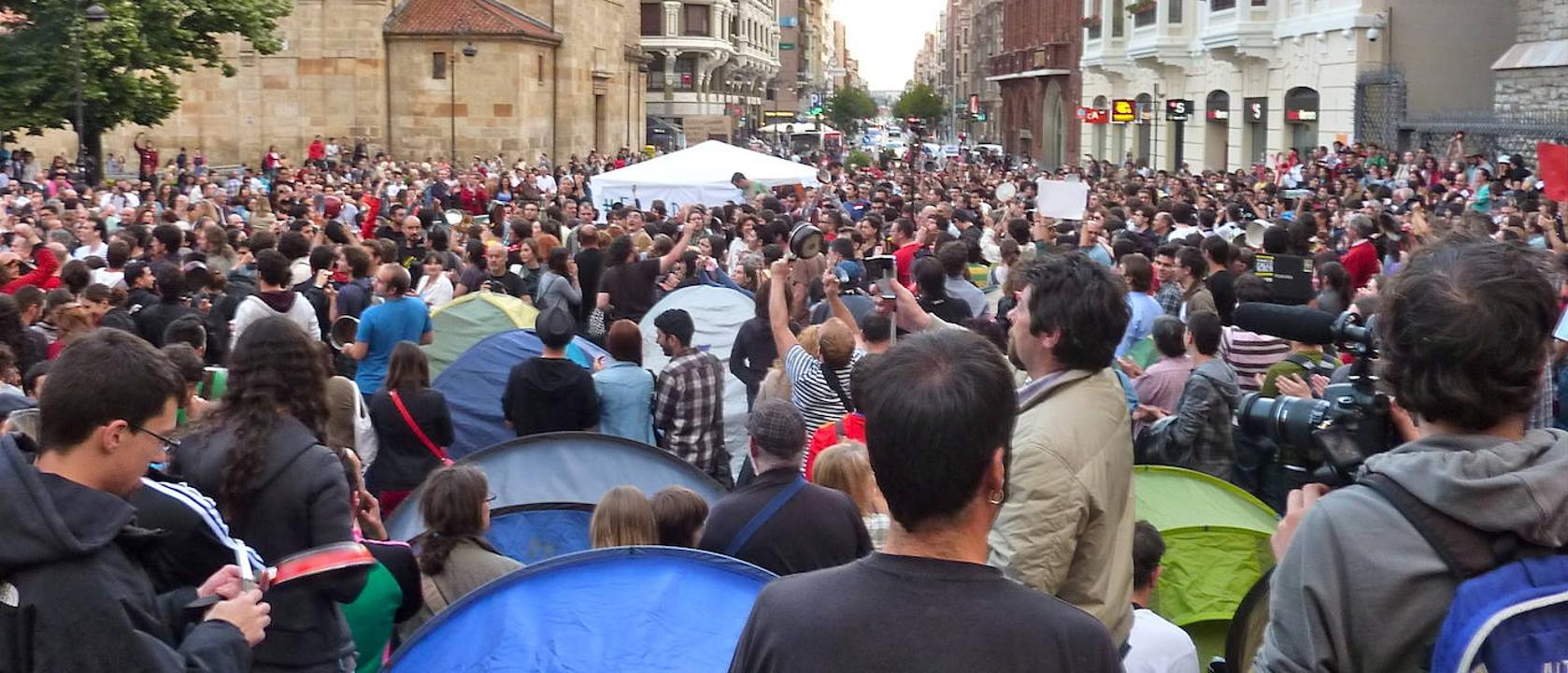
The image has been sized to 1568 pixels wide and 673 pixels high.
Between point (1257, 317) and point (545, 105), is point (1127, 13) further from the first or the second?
point (1257, 317)

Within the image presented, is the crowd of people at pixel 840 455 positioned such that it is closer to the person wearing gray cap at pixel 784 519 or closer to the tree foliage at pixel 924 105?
the person wearing gray cap at pixel 784 519

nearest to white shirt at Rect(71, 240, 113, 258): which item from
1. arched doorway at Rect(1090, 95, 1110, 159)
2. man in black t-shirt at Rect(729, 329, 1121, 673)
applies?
man in black t-shirt at Rect(729, 329, 1121, 673)

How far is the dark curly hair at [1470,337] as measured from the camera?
237 centimetres

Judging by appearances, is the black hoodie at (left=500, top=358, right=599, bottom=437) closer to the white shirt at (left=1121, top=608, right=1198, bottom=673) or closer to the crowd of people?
the crowd of people

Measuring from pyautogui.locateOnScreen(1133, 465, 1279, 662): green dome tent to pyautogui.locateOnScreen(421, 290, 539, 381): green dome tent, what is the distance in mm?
5781

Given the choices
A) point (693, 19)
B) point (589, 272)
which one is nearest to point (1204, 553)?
point (589, 272)

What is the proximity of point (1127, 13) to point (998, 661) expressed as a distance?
146 feet

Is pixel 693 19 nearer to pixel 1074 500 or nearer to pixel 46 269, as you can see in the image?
pixel 46 269

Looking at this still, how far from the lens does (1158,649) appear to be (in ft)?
14.4

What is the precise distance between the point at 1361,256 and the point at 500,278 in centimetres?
667

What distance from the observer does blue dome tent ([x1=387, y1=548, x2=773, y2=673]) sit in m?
4.61

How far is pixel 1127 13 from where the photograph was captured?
44.6 metres

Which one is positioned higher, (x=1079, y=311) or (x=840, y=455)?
(x=1079, y=311)

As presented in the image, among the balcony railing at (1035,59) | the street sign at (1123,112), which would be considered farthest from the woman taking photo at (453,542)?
the balcony railing at (1035,59)
